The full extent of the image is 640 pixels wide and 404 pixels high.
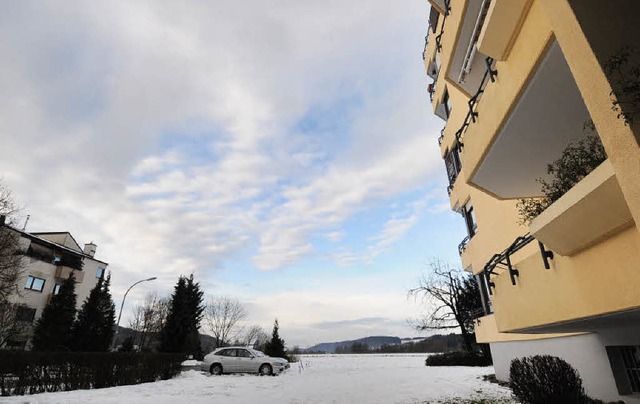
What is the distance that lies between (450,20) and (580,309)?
747cm

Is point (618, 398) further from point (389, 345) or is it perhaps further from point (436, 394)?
point (389, 345)

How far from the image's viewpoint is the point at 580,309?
12.7 ft

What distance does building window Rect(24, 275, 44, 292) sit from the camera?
111ft

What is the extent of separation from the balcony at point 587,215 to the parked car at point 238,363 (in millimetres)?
20056

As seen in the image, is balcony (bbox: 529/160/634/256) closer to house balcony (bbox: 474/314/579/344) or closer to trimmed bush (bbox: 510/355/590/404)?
trimmed bush (bbox: 510/355/590/404)

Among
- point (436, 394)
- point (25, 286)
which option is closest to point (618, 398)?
point (436, 394)

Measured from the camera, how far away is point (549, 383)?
6.74 meters

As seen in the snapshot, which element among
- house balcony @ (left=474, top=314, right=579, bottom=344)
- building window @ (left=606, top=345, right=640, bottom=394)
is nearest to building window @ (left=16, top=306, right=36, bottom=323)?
house balcony @ (left=474, top=314, right=579, bottom=344)

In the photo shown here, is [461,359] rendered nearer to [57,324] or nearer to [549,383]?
[549,383]

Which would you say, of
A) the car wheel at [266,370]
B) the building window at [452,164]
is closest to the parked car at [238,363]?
the car wheel at [266,370]

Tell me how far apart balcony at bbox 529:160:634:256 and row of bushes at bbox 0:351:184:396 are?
→ 51.5ft

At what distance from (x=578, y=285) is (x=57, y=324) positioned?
37.9 meters

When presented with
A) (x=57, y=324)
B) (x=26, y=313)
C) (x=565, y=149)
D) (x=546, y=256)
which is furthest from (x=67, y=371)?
(x=26, y=313)

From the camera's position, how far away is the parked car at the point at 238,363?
2066cm
